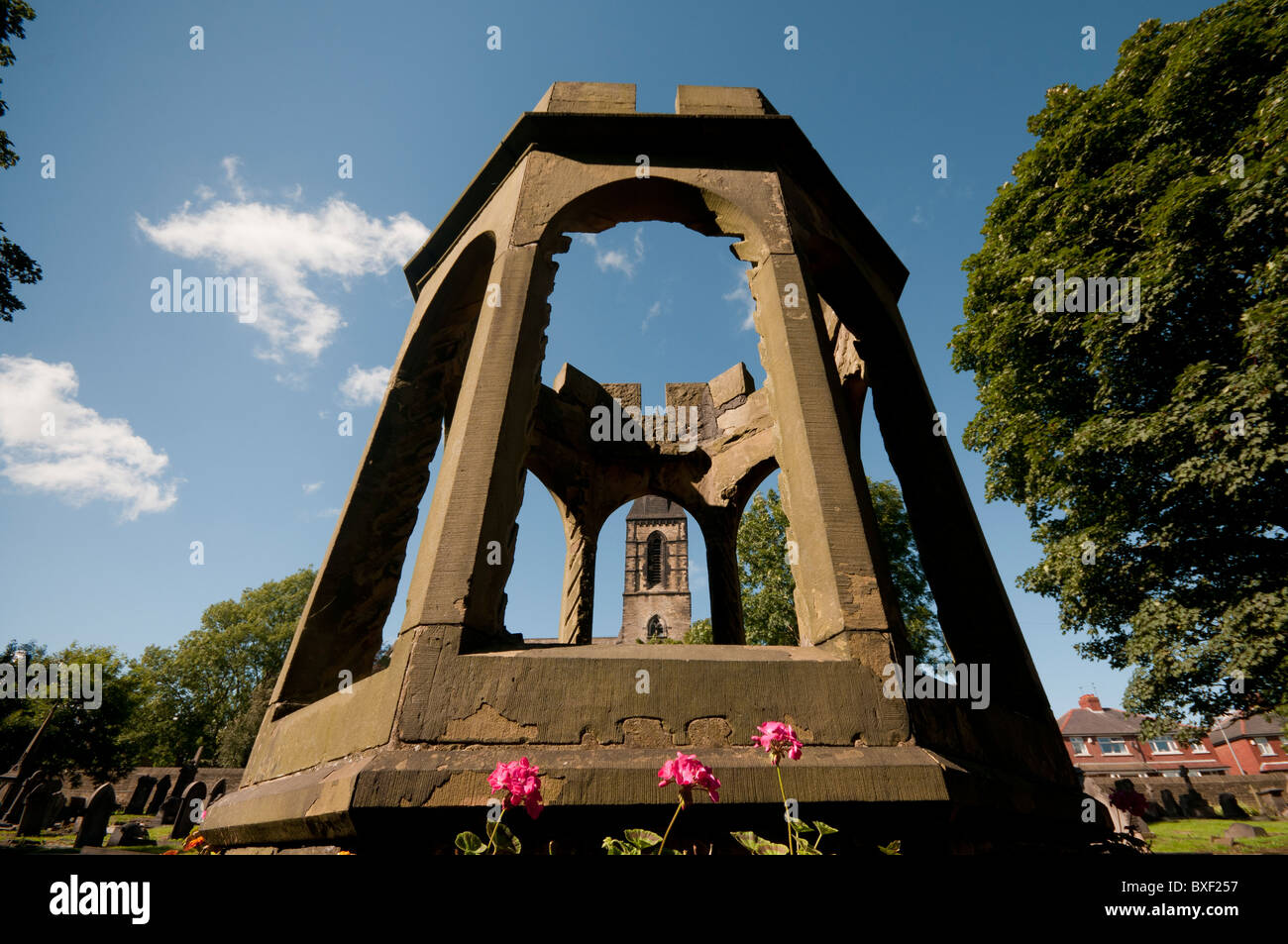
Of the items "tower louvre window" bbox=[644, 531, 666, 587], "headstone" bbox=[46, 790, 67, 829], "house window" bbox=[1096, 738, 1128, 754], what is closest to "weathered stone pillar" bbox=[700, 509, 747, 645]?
"headstone" bbox=[46, 790, 67, 829]

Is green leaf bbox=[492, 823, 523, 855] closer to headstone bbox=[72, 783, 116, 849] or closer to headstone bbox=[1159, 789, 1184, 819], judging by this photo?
headstone bbox=[72, 783, 116, 849]

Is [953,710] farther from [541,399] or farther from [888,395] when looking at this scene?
[541,399]

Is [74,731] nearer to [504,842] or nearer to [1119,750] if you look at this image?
[504,842]

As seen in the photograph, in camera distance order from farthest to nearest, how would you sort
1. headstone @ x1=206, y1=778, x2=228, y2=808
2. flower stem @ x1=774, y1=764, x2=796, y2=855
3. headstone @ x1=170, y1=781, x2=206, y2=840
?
headstone @ x1=206, y1=778, x2=228, y2=808 → headstone @ x1=170, y1=781, x2=206, y2=840 → flower stem @ x1=774, y1=764, x2=796, y2=855

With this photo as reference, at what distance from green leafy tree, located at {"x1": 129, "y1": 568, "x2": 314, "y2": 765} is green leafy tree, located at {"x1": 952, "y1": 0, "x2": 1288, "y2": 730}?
3696 centimetres

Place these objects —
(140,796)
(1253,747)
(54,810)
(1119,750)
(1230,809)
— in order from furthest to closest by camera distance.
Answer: (1119,750)
(1253,747)
(140,796)
(1230,809)
(54,810)

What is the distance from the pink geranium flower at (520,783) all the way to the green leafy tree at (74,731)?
32.8 metres

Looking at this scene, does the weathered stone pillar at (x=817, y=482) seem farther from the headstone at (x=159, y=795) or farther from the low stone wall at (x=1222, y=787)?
the headstone at (x=159, y=795)

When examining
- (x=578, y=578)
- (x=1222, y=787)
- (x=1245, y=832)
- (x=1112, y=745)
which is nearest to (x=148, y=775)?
(x=578, y=578)

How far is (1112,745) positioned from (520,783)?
204ft

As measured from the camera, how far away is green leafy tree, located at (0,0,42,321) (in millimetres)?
8117

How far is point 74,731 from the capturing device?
83.2 ft

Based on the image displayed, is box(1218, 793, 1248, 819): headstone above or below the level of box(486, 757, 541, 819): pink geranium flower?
above
